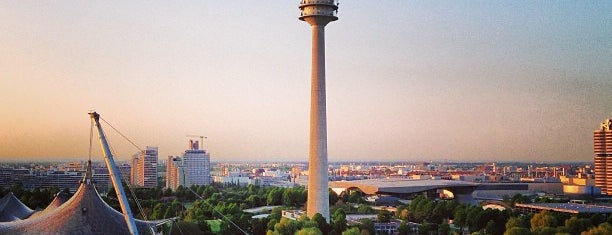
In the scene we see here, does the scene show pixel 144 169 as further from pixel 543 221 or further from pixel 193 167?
pixel 543 221

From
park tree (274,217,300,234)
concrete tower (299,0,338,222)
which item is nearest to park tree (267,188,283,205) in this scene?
concrete tower (299,0,338,222)

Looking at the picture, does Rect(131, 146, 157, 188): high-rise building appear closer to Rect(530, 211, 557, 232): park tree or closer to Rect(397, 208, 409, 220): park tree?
Rect(397, 208, 409, 220): park tree

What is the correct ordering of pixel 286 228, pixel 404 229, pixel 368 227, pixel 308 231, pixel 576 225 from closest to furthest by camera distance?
pixel 308 231, pixel 286 228, pixel 576 225, pixel 368 227, pixel 404 229

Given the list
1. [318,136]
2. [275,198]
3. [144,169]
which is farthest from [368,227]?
[144,169]

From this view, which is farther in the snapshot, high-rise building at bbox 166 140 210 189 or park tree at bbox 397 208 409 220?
high-rise building at bbox 166 140 210 189

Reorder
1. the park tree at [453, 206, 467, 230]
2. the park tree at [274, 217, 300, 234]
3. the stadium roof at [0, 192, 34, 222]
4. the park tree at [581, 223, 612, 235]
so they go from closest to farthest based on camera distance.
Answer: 1. the park tree at [581, 223, 612, 235]
2. the park tree at [274, 217, 300, 234]
3. the stadium roof at [0, 192, 34, 222]
4. the park tree at [453, 206, 467, 230]
